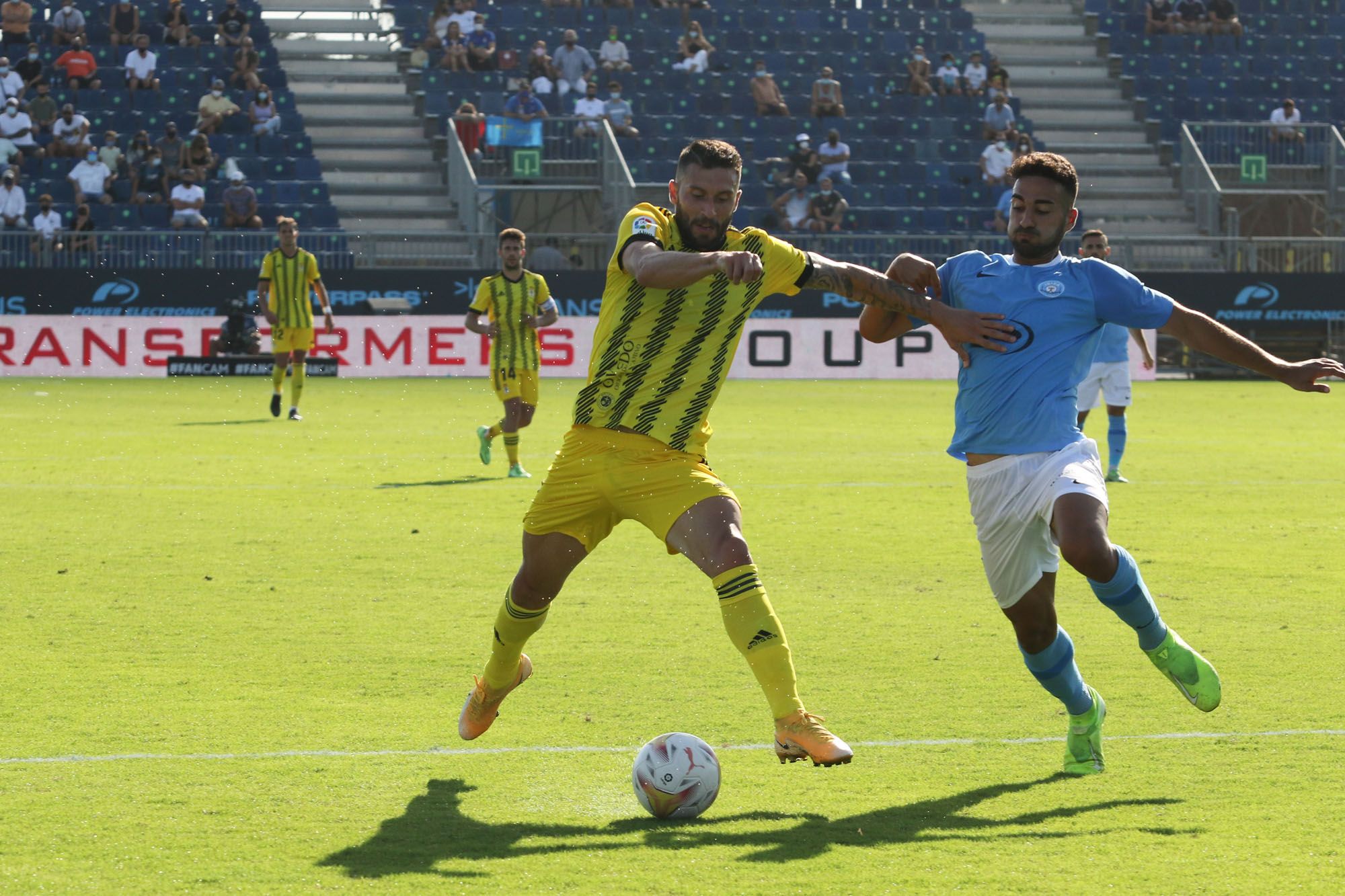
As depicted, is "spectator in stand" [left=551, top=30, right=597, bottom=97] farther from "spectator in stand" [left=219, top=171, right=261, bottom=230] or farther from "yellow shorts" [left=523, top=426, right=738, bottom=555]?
"yellow shorts" [left=523, top=426, right=738, bottom=555]

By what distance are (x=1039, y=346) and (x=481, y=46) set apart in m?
29.6

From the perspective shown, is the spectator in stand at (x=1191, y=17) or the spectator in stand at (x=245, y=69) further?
the spectator in stand at (x=1191, y=17)

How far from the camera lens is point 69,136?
1165 inches

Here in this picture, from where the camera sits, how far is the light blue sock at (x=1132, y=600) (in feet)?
17.1

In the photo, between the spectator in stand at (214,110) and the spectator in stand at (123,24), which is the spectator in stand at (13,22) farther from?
the spectator in stand at (214,110)

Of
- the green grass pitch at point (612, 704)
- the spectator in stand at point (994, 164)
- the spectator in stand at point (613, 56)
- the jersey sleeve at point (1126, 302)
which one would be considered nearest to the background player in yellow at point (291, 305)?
the green grass pitch at point (612, 704)

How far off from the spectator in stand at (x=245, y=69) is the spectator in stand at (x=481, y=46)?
13.1 ft

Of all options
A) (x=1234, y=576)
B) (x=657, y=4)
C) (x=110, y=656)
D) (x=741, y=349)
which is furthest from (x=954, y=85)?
(x=110, y=656)

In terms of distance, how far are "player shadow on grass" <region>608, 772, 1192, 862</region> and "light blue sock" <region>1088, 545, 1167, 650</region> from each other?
1.94 feet

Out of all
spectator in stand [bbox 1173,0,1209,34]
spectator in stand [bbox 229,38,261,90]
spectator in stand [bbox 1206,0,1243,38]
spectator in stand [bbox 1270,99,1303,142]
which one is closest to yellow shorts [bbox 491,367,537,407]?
spectator in stand [bbox 229,38,261,90]

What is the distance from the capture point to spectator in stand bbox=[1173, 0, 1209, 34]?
37.5 metres

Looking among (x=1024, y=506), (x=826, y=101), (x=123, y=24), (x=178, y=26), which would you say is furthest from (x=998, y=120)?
(x=1024, y=506)

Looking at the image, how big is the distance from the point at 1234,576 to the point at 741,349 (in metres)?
19.4

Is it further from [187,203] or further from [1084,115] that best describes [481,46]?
[1084,115]
